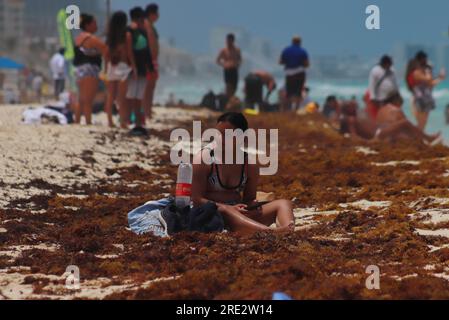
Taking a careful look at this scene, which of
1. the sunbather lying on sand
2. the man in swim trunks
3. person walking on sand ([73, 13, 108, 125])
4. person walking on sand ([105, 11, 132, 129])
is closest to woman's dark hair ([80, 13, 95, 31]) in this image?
person walking on sand ([73, 13, 108, 125])

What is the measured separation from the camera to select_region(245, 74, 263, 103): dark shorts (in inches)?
917

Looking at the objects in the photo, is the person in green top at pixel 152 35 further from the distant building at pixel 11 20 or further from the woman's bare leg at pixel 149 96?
the distant building at pixel 11 20

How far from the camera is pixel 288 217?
7.90 meters

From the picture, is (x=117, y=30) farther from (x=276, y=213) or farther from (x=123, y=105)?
(x=276, y=213)

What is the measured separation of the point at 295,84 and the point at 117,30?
325 inches

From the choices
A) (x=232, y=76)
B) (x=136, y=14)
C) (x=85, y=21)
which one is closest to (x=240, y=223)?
(x=85, y=21)

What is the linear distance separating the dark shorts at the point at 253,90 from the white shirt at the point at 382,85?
6.94 m

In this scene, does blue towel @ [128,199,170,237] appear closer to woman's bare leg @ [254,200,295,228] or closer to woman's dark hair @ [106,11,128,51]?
woman's bare leg @ [254,200,295,228]

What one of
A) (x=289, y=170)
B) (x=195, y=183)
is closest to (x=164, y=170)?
(x=289, y=170)

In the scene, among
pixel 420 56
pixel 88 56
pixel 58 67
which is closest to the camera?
pixel 88 56

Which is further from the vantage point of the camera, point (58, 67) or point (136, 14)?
point (58, 67)

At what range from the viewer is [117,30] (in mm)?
14688

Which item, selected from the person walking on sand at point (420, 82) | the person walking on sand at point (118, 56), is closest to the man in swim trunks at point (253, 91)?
the person walking on sand at point (420, 82)

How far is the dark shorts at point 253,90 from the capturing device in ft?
76.4
